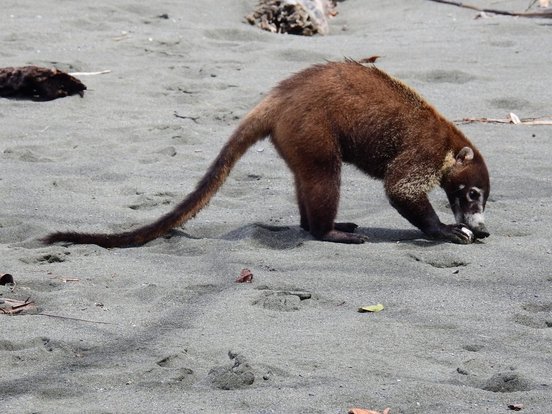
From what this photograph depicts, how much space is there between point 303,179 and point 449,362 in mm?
2278

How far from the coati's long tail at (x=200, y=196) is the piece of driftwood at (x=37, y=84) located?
2.78 meters

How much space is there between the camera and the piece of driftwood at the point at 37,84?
28.7ft

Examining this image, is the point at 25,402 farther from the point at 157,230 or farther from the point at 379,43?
the point at 379,43

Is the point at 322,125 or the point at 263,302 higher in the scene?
the point at 322,125

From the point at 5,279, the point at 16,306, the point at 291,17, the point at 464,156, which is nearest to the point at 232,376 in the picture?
the point at 16,306

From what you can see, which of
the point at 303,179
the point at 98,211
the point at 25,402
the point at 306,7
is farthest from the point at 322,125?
the point at 306,7

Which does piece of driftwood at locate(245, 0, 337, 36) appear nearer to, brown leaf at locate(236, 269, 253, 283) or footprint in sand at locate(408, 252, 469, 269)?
footprint in sand at locate(408, 252, 469, 269)

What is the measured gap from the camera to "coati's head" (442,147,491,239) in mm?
6645

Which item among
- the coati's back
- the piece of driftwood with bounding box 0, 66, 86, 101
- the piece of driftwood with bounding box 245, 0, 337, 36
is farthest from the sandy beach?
the coati's back

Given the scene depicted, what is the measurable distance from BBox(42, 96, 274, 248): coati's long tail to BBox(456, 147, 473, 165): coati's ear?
128cm

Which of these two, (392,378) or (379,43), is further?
(379,43)

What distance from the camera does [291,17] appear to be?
1165 centimetres

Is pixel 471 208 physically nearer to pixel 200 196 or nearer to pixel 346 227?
pixel 346 227

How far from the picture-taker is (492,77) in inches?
376
